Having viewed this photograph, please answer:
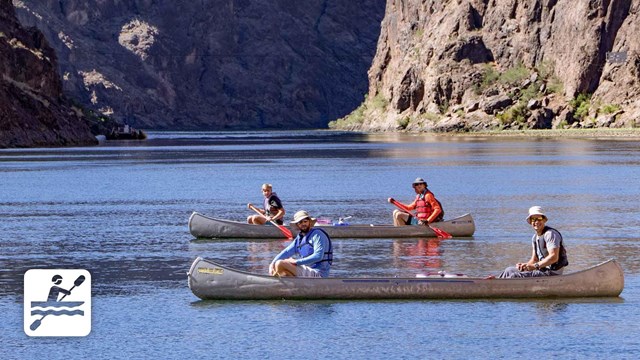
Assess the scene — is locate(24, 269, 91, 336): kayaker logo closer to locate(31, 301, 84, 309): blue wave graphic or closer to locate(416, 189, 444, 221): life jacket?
locate(31, 301, 84, 309): blue wave graphic

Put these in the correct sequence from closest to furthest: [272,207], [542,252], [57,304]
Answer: [57,304]
[542,252]
[272,207]

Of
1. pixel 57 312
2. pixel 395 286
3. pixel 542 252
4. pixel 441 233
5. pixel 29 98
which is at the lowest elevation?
pixel 29 98

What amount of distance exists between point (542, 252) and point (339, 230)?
648 inches

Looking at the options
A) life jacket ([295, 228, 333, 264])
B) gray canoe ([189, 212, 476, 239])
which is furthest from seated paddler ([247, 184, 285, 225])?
life jacket ([295, 228, 333, 264])

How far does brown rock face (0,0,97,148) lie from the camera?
167 metres

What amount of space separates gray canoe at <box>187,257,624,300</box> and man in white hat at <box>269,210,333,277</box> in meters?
0.37

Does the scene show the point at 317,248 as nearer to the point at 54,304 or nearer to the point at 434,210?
the point at 54,304

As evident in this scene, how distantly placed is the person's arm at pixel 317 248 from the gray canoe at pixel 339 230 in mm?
15700

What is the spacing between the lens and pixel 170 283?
36.8m

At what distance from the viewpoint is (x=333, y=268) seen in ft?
132

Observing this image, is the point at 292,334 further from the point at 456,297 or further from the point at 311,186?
the point at 311,186

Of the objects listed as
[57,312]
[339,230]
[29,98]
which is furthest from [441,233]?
[29,98]

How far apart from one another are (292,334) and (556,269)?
7.79m

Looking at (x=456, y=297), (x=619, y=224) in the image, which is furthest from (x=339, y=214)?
(x=456, y=297)
